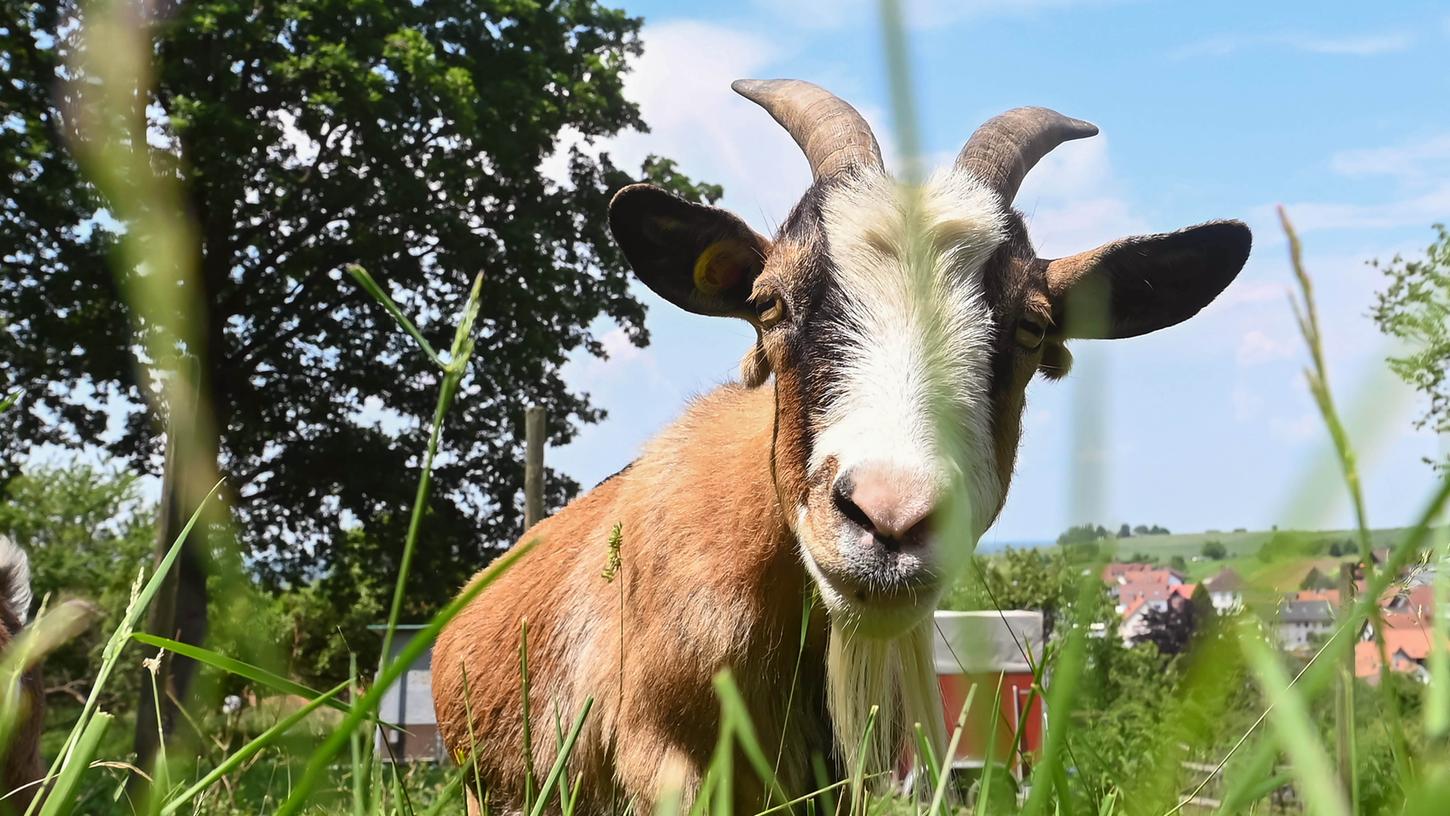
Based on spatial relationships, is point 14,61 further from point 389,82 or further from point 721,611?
point 721,611

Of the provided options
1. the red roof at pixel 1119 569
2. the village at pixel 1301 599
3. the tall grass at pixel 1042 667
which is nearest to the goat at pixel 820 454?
the village at pixel 1301 599

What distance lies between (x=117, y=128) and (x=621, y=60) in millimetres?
21138

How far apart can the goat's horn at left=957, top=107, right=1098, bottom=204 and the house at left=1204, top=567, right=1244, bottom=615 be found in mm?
2913

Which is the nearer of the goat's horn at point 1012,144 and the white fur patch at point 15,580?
the goat's horn at point 1012,144

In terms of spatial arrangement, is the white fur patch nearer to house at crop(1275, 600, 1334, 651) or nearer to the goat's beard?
→ the goat's beard

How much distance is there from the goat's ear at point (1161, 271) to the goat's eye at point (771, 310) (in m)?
0.81

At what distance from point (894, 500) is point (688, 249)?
5.07ft

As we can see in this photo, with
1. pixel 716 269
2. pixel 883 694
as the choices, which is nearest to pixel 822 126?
pixel 716 269

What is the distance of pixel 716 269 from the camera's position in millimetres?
3512

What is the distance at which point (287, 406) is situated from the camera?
19438mm

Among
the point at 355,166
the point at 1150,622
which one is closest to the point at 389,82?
the point at 355,166

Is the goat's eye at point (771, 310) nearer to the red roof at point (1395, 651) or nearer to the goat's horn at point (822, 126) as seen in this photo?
the goat's horn at point (822, 126)

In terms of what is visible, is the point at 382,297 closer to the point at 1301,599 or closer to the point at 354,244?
the point at 1301,599

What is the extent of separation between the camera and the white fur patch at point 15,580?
5594mm
